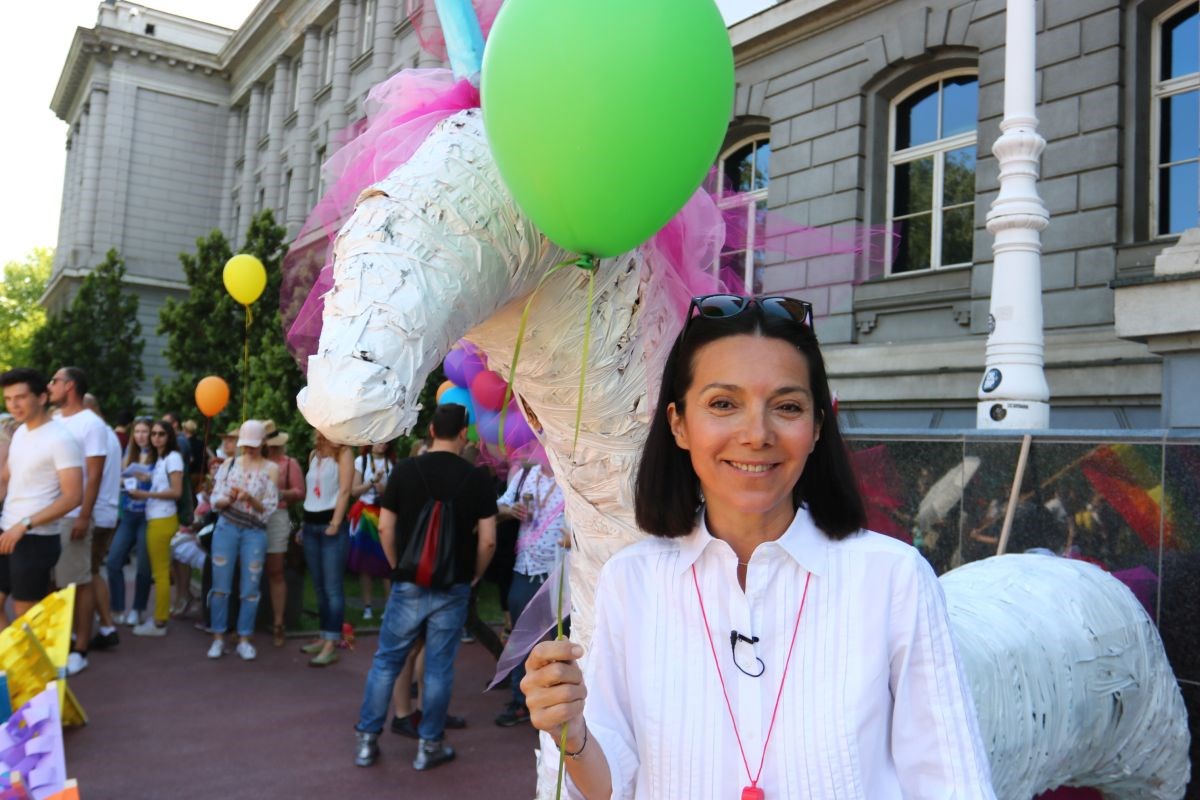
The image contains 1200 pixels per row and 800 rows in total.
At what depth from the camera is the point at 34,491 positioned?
513 centimetres

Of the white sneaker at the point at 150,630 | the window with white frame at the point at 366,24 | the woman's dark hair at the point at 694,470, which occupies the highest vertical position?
the window with white frame at the point at 366,24

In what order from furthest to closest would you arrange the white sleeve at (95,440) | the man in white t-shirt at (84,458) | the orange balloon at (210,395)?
the orange balloon at (210,395) → the white sleeve at (95,440) → the man in white t-shirt at (84,458)

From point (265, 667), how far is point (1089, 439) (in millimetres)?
5768

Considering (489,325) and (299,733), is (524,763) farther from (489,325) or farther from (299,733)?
(489,325)

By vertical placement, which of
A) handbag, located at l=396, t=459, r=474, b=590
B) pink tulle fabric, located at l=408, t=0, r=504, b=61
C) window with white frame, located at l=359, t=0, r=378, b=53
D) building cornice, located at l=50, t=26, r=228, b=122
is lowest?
handbag, located at l=396, t=459, r=474, b=590

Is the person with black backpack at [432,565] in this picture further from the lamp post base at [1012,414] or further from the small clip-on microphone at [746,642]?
the small clip-on microphone at [746,642]

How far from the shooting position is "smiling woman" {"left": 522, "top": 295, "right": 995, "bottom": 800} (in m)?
1.26

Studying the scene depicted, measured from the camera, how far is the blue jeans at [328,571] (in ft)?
22.7

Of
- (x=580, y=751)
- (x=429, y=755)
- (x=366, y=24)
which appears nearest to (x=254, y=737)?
(x=429, y=755)

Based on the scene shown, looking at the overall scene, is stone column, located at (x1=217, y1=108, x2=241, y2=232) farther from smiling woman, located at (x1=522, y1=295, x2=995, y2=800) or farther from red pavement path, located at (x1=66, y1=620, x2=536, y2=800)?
smiling woman, located at (x1=522, y1=295, x2=995, y2=800)

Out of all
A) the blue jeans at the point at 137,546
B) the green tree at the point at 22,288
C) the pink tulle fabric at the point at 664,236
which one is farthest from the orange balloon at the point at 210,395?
the green tree at the point at 22,288

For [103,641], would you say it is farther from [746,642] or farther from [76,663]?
[746,642]

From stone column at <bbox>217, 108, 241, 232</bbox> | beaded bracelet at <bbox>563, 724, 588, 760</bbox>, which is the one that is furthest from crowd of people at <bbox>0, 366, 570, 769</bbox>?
stone column at <bbox>217, 108, 241, 232</bbox>

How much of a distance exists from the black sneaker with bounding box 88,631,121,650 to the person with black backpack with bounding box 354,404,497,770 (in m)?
3.30
